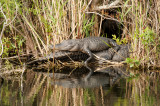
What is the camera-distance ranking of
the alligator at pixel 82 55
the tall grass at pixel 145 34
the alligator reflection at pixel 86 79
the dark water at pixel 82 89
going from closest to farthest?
the dark water at pixel 82 89
the alligator reflection at pixel 86 79
the tall grass at pixel 145 34
the alligator at pixel 82 55

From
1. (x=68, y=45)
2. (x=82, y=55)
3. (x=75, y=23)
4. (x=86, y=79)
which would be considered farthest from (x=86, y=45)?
(x=86, y=79)

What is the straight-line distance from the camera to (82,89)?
8.93ft

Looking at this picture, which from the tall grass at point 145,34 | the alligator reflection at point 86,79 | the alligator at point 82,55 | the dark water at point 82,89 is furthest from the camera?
the alligator at point 82,55

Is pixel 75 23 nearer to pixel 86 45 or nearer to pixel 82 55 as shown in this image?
pixel 86 45

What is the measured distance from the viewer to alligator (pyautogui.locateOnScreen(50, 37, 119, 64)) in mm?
4730

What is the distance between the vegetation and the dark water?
1.54ft

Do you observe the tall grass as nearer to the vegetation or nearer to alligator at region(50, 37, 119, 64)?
the vegetation

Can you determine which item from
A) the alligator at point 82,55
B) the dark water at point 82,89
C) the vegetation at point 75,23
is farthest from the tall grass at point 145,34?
the alligator at point 82,55

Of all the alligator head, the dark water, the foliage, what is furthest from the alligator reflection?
the alligator head

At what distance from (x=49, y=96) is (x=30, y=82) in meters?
0.82

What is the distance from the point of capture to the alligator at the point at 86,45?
473 centimetres

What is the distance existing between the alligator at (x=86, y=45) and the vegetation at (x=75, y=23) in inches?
8.6

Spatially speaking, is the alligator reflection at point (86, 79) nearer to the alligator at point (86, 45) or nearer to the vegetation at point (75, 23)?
the vegetation at point (75, 23)

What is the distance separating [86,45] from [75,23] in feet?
1.50
